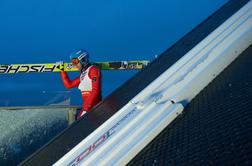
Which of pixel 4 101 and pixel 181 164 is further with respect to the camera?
pixel 4 101

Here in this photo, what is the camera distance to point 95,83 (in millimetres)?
5121

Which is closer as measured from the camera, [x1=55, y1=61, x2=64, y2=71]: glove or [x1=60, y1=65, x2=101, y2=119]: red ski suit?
[x1=60, y1=65, x2=101, y2=119]: red ski suit

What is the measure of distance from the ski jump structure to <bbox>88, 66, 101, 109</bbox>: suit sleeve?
7.96 ft

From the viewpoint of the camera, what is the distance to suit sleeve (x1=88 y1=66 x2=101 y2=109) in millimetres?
5029

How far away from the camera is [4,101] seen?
22.6 ft

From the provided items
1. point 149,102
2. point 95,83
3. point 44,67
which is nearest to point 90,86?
point 95,83

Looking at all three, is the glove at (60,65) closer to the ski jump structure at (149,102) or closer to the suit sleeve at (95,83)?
the suit sleeve at (95,83)

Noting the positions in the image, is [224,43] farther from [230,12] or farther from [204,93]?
[230,12]

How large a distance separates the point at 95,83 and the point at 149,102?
3.35m

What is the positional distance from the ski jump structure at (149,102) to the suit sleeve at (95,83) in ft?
7.96

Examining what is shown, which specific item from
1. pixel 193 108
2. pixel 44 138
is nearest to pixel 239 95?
pixel 193 108

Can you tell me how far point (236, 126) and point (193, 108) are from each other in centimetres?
38

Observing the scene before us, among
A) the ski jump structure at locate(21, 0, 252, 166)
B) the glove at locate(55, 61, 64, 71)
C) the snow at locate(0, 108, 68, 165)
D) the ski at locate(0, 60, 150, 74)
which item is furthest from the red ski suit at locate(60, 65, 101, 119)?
the ski jump structure at locate(21, 0, 252, 166)

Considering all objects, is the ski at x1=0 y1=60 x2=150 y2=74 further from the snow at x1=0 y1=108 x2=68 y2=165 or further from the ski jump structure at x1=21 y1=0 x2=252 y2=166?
the ski jump structure at x1=21 y1=0 x2=252 y2=166
